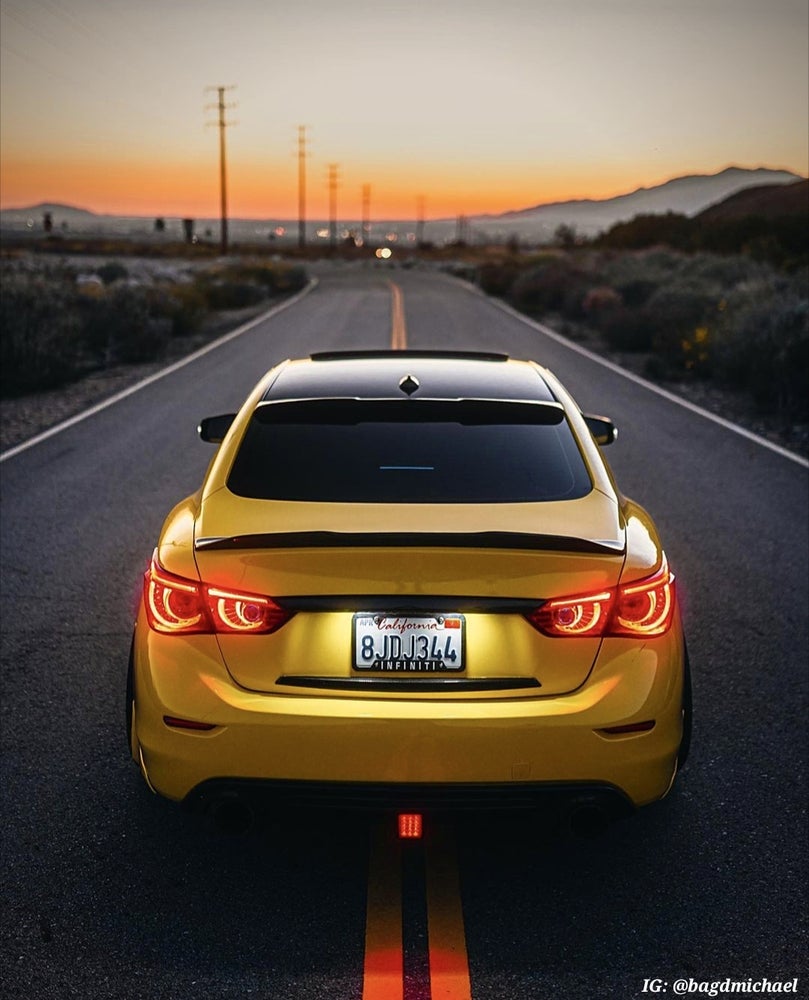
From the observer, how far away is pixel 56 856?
406 centimetres

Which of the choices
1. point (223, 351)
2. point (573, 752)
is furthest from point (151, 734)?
point (223, 351)

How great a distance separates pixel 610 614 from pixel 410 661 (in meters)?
0.63

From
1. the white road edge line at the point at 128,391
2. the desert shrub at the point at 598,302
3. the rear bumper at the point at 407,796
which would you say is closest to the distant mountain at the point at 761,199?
the desert shrub at the point at 598,302

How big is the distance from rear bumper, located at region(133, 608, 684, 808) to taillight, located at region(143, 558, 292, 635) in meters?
0.06

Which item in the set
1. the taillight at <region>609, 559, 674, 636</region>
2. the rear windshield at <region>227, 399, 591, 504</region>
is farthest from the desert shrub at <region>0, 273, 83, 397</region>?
the taillight at <region>609, 559, 674, 636</region>

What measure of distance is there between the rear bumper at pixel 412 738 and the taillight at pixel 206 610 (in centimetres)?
6

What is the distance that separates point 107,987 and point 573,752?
1.50 metres

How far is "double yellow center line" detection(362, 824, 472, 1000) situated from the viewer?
10.8 ft

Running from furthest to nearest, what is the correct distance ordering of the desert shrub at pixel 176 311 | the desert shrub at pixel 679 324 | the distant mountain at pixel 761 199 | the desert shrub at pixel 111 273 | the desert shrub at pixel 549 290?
the distant mountain at pixel 761 199 < the desert shrub at pixel 111 273 < the desert shrub at pixel 549 290 < the desert shrub at pixel 176 311 < the desert shrub at pixel 679 324

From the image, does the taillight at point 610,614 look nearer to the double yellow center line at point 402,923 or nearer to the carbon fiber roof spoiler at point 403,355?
the double yellow center line at point 402,923

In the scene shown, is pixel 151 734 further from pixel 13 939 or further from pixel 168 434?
pixel 168 434

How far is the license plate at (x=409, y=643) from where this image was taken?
342 centimetres

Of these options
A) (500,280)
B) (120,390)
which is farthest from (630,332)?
(500,280)

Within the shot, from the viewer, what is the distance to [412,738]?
134 inches
